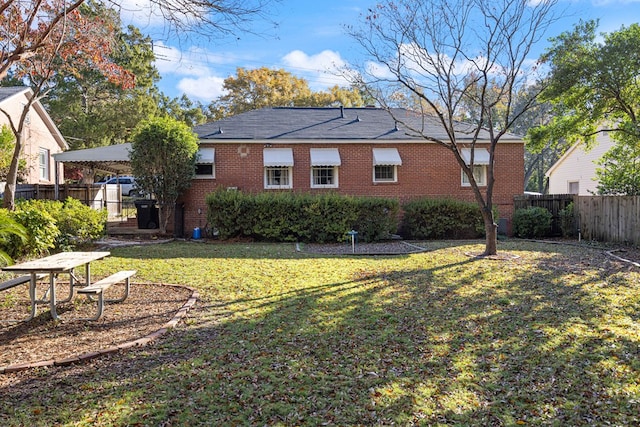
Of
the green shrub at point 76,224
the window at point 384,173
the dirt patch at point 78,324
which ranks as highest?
the window at point 384,173

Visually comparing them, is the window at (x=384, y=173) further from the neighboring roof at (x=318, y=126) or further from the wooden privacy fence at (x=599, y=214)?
the wooden privacy fence at (x=599, y=214)

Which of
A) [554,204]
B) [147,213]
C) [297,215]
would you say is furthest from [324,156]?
[554,204]

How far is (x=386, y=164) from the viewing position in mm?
17453

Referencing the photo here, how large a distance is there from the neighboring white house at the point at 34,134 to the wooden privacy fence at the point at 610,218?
23.1 m

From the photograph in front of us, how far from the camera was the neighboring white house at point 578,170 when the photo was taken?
26.0 meters

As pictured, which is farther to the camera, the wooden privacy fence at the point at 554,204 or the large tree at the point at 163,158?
the wooden privacy fence at the point at 554,204

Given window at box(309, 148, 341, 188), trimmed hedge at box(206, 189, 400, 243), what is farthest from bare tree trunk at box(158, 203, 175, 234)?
window at box(309, 148, 341, 188)

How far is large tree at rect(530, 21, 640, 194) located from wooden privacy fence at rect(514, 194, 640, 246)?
1358 millimetres

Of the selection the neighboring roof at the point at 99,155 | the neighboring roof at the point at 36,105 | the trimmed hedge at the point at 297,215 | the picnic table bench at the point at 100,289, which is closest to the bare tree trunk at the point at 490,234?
the trimmed hedge at the point at 297,215

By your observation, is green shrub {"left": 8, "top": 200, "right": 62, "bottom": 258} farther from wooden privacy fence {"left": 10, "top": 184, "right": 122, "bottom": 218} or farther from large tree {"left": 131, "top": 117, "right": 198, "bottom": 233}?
wooden privacy fence {"left": 10, "top": 184, "right": 122, "bottom": 218}

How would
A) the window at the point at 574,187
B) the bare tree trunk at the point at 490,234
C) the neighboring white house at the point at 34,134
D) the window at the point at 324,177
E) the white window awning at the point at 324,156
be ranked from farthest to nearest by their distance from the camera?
the window at the point at 574,187
the neighboring white house at the point at 34,134
the window at the point at 324,177
the white window awning at the point at 324,156
the bare tree trunk at the point at 490,234

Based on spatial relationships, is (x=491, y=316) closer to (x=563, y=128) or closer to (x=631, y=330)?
(x=631, y=330)

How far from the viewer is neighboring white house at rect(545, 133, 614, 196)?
85.4ft

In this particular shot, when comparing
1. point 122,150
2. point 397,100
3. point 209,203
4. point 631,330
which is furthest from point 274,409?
point 122,150
